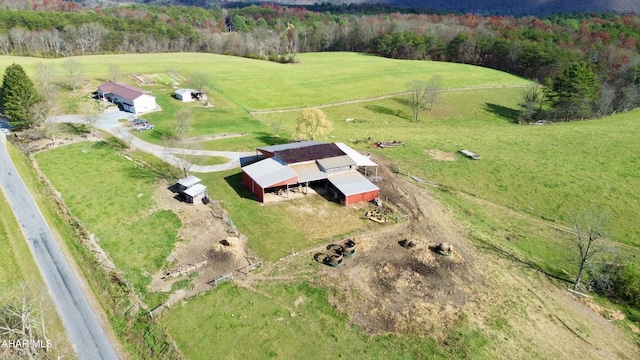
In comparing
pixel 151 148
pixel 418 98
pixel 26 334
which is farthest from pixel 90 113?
pixel 418 98

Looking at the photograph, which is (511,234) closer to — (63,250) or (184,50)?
(63,250)

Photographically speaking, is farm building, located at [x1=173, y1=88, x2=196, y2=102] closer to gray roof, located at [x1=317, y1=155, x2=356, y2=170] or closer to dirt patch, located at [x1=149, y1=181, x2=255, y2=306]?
dirt patch, located at [x1=149, y1=181, x2=255, y2=306]

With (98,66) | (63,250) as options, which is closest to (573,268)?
(63,250)

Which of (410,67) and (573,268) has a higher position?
(410,67)

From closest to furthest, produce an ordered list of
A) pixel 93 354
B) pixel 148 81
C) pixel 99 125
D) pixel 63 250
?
pixel 93 354, pixel 63 250, pixel 99 125, pixel 148 81

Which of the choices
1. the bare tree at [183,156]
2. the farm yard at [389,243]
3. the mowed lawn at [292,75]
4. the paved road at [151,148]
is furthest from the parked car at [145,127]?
the mowed lawn at [292,75]

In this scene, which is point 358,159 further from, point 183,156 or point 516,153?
point 516,153

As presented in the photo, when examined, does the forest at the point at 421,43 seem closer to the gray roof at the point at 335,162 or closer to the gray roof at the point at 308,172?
the gray roof at the point at 335,162
